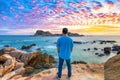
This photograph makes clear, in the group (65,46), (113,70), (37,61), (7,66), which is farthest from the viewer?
(37,61)

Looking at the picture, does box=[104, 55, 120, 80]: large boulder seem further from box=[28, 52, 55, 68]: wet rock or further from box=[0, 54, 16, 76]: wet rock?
box=[28, 52, 55, 68]: wet rock

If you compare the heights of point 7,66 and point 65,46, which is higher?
point 65,46

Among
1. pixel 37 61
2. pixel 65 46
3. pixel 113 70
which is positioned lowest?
pixel 37 61

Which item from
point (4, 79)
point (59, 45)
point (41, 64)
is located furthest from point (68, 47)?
point (41, 64)

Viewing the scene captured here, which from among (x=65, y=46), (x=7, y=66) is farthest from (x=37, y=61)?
(x=65, y=46)

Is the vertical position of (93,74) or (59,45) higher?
(59,45)

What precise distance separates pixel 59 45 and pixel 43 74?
247 cm

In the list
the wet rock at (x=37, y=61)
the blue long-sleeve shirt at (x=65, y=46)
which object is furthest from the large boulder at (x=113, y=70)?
the wet rock at (x=37, y=61)

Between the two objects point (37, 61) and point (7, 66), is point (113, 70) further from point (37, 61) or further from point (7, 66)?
point (37, 61)

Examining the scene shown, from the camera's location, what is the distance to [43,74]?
1091 centimetres

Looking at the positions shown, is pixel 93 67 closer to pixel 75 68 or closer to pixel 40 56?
pixel 75 68

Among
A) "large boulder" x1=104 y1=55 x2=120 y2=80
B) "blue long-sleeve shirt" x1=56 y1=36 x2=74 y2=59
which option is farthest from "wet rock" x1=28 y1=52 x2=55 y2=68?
"blue long-sleeve shirt" x1=56 y1=36 x2=74 y2=59

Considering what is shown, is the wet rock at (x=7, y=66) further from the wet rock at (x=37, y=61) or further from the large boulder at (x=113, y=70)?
the large boulder at (x=113, y=70)

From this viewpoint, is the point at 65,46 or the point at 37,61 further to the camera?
the point at 37,61
